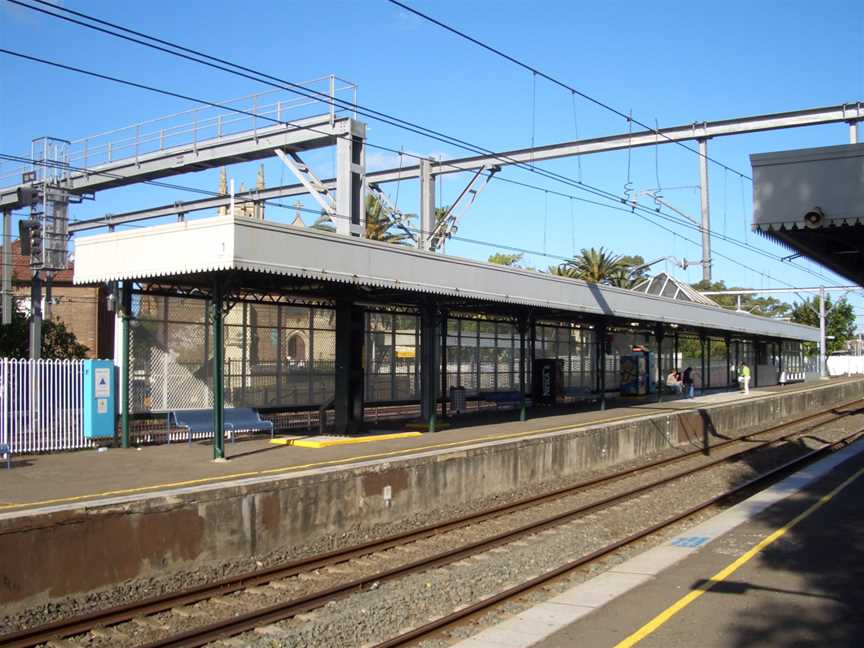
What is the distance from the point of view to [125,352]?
15.4 meters

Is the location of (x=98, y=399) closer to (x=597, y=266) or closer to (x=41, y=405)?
(x=41, y=405)

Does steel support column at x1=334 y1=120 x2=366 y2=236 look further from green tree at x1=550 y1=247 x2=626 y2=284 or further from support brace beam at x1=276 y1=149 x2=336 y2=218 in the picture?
green tree at x1=550 y1=247 x2=626 y2=284

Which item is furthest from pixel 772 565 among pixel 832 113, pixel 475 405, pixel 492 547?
pixel 475 405

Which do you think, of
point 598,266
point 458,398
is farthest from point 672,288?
point 458,398

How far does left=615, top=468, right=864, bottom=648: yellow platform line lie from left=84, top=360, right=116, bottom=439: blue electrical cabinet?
36.7 ft

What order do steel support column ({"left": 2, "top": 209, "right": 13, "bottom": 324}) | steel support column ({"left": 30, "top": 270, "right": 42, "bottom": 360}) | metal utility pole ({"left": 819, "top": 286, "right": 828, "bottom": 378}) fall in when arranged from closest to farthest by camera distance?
steel support column ({"left": 30, "top": 270, "right": 42, "bottom": 360}) → steel support column ({"left": 2, "top": 209, "right": 13, "bottom": 324}) → metal utility pole ({"left": 819, "top": 286, "right": 828, "bottom": 378})

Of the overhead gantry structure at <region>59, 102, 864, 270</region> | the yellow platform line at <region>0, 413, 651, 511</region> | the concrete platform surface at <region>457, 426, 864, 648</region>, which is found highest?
the overhead gantry structure at <region>59, 102, 864, 270</region>

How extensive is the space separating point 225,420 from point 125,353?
2.44 metres

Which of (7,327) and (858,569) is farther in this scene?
(7,327)

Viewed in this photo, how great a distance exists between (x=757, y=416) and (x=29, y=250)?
83.2ft

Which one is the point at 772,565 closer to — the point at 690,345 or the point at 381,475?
the point at 381,475

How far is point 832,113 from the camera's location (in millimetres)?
20469

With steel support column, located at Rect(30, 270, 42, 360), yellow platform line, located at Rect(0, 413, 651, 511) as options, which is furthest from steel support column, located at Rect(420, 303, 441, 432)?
steel support column, located at Rect(30, 270, 42, 360)

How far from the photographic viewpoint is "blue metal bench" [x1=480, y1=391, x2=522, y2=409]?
25.8 metres
